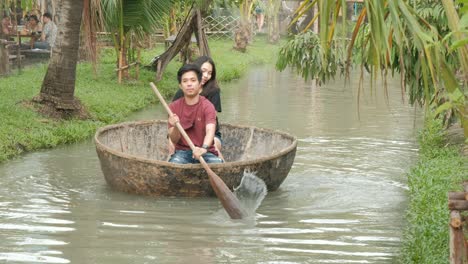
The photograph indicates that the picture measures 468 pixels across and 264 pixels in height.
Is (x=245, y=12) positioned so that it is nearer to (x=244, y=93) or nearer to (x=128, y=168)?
(x=244, y=93)

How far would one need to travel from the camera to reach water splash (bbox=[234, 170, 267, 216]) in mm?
8820

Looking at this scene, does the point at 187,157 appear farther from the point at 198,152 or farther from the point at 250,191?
the point at 250,191

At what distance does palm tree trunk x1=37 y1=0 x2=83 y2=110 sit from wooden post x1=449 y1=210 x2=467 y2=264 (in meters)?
9.46

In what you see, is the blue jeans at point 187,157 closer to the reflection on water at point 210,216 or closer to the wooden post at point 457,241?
the reflection on water at point 210,216

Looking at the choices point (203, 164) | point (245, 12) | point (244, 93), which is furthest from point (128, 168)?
point (245, 12)

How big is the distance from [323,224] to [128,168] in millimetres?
1943

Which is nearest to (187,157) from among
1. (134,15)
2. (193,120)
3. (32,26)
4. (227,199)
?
(193,120)

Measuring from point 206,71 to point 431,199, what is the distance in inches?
103

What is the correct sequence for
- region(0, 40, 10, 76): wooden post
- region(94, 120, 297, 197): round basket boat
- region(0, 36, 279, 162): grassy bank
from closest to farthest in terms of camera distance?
region(94, 120, 297, 197): round basket boat → region(0, 36, 279, 162): grassy bank → region(0, 40, 10, 76): wooden post

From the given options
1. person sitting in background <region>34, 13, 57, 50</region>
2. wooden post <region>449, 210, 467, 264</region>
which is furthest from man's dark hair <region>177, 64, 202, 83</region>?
person sitting in background <region>34, 13, 57, 50</region>

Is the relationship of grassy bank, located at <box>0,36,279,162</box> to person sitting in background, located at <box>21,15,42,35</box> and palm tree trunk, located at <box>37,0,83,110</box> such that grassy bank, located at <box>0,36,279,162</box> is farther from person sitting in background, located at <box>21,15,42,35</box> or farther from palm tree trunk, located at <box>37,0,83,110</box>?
person sitting in background, located at <box>21,15,42,35</box>

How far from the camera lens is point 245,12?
3231 centimetres

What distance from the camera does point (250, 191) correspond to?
8930mm

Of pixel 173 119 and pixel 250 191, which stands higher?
pixel 173 119
